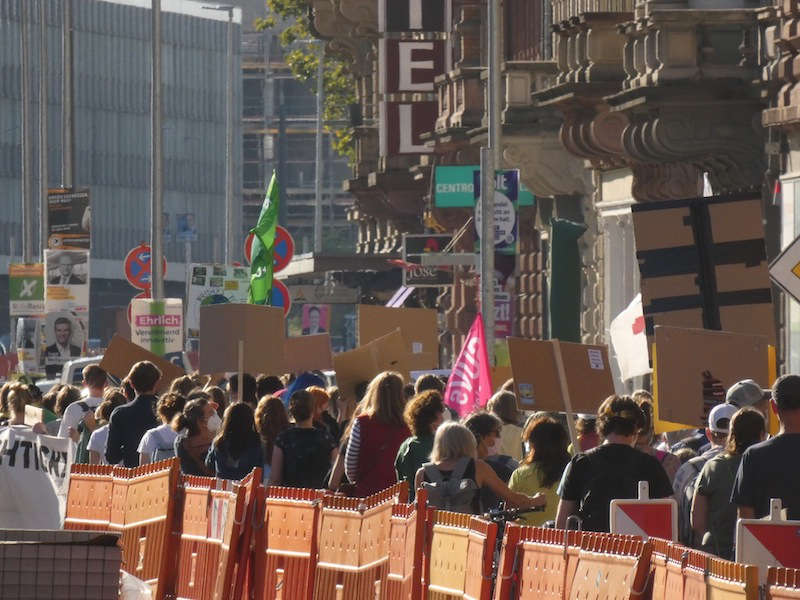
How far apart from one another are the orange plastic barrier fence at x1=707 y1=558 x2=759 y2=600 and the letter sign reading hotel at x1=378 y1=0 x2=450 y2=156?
40.6 metres

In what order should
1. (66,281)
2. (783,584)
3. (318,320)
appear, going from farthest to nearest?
1. (318,320)
2. (66,281)
3. (783,584)

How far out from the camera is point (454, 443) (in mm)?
12047

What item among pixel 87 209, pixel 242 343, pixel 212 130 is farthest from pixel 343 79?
pixel 212 130

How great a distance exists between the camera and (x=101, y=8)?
137250 millimetres

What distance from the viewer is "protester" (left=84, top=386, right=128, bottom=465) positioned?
57.5 ft

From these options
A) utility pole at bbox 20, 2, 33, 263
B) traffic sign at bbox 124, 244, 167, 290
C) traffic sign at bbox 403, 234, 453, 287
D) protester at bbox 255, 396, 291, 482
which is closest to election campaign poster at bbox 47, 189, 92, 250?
traffic sign at bbox 124, 244, 167, 290

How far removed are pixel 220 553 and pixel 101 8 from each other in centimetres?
12558

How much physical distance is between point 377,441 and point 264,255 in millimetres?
17280

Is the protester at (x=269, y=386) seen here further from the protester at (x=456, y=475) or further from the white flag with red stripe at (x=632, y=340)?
the protester at (x=456, y=475)

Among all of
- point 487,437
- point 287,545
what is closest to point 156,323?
point 287,545

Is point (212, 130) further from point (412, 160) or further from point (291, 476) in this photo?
point (291, 476)

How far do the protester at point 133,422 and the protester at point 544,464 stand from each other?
14.9ft

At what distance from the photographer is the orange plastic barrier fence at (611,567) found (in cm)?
866

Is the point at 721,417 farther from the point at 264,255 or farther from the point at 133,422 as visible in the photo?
the point at 264,255
